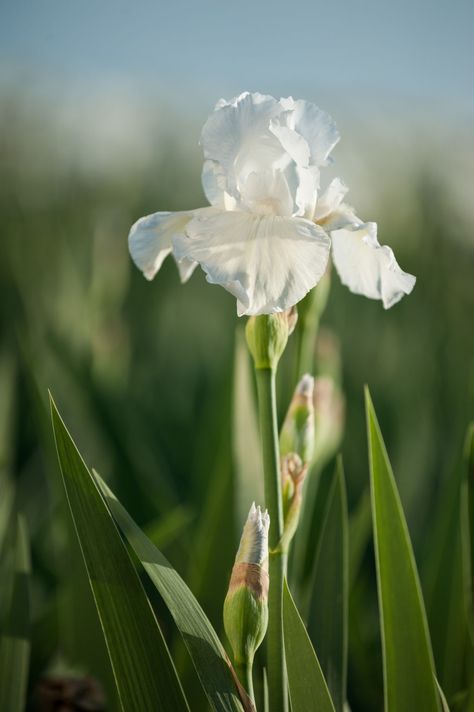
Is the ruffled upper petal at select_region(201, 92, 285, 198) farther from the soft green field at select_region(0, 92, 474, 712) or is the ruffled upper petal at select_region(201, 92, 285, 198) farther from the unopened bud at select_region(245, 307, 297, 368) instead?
the soft green field at select_region(0, 92, 474, 712)

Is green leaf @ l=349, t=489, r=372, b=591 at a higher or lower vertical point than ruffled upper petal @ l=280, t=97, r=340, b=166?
lower

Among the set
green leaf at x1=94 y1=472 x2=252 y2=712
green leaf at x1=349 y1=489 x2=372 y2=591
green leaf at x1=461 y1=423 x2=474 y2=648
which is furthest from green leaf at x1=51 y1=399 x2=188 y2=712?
green leaf at x1=349 y1=489 x2=372 y2=591

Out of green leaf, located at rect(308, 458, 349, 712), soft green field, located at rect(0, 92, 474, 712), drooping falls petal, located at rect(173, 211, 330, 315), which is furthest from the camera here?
soft green field, located at rect(0, 92, 474, 712)

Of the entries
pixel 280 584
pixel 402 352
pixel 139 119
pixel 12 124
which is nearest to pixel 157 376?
pixel 402 352

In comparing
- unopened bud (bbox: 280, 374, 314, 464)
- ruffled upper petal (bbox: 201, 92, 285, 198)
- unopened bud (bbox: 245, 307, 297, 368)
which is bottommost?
unopened bud (bbox: 280, 374, 314, 464)

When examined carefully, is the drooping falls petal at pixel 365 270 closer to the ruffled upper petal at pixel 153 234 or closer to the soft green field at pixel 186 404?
the ruffled upper petal at pixel 153 234

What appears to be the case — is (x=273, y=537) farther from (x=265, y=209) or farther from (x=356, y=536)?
(x=356, y=536)

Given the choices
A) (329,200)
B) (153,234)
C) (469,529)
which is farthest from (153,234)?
(469,529)
